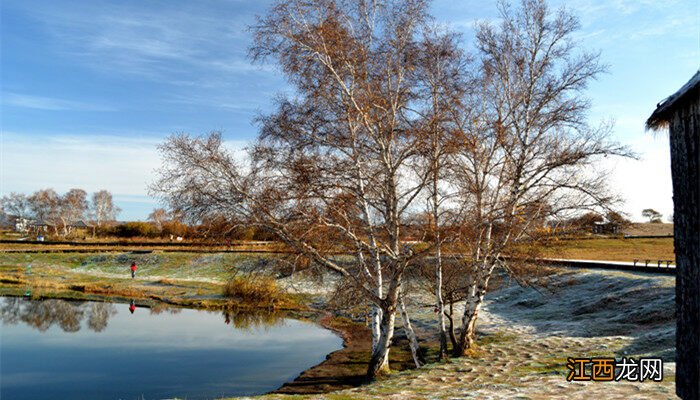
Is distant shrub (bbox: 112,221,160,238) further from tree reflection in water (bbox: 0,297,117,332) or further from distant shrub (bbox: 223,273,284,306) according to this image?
distant shrub (bbox: 223,273,284,306)

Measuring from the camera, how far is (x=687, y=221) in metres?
6.86

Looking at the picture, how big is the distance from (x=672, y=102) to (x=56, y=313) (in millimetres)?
32231

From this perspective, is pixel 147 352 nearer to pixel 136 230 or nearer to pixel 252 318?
pixel 252 318

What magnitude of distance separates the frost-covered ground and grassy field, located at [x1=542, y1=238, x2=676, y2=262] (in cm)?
1379

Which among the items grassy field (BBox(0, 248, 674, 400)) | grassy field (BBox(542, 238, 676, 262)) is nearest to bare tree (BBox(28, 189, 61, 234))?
grassy field (BBox(0, 248, 674, 400))

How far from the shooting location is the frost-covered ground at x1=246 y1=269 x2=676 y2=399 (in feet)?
35.3

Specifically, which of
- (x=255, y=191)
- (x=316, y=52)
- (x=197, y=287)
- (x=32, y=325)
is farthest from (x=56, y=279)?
(x=316, y=52)

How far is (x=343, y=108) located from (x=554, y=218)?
7.26 m

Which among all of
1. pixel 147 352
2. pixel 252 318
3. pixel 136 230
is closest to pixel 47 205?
pixel 136 230

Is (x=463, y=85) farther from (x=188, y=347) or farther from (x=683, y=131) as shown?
(x=188, y=347)

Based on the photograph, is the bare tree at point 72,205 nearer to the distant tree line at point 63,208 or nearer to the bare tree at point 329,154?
the distant tree line at point 63,208

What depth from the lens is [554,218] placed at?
15.7m

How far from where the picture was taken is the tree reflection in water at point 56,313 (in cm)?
2669

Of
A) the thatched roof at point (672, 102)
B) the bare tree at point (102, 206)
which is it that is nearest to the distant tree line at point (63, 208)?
the bare tree at point (102, 206)
